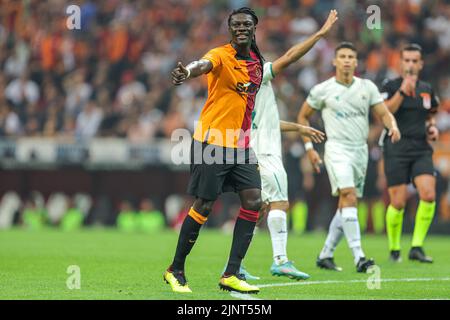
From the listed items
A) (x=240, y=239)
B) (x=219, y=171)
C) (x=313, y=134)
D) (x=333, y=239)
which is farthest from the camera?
(x=333, y=239)

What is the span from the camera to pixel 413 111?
1327cm

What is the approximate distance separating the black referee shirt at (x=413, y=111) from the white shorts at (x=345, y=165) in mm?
1235

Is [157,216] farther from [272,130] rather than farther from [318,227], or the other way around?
[272,130]

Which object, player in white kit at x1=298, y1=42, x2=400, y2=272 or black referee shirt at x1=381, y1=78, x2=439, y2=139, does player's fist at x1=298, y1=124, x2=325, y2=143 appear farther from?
black referee shirt at x1=381, y1=78, x2=439, y2=139

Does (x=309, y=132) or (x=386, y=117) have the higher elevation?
(x=386, y=117)

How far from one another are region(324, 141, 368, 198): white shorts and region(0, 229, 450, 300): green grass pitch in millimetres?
945

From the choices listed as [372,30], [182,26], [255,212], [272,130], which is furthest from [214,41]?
[255,212]

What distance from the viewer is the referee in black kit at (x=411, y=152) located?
1307 centimetres

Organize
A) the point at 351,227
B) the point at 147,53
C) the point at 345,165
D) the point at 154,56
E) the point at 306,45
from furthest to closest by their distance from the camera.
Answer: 1. the point at 147,53
2. the point at 154,56
3. the point at 345,165
4. the point at 351,227
5. the point at 306,45

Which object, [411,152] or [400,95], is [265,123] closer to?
[400,95]

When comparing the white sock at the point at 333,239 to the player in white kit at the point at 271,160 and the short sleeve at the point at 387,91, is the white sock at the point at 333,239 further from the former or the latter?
the short sleeve at the point at 387,91

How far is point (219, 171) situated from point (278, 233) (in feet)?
7.60

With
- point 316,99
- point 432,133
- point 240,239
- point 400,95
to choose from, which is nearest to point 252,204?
point 240,239

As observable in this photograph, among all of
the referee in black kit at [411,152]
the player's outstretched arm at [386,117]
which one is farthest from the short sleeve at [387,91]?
the player's outstretched arm at [386,117]
